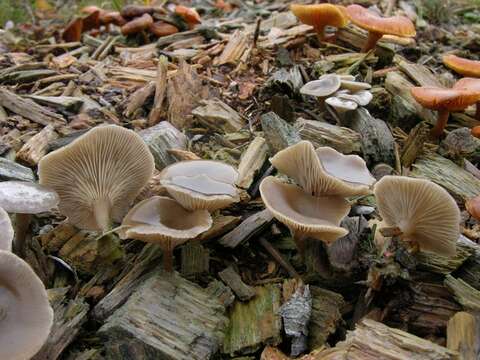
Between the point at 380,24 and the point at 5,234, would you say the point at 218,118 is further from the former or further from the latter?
the point at 5,234

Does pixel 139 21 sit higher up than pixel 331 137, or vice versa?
pixel 139 21

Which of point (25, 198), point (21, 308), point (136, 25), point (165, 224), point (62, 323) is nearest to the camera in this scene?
point (21, 308)

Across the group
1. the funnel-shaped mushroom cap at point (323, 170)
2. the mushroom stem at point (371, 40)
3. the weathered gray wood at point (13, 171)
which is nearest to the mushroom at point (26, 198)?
the weathered gray wood at point (13, 171)

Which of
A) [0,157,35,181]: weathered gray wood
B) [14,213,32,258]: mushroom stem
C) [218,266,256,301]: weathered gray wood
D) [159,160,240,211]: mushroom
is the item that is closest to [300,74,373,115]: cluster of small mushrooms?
[159,160,240,211]: mushroom

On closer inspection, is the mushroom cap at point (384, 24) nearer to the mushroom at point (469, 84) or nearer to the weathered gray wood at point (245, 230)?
the mushroom at point (469, 84)

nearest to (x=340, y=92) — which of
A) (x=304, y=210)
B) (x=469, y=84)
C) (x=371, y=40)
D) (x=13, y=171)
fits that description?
(x=469, y=84)

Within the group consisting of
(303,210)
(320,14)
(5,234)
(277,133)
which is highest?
(320,14)

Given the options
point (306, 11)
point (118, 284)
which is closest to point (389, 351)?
point (118, 284)

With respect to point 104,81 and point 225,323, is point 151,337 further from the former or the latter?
point 104,81
